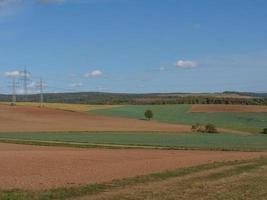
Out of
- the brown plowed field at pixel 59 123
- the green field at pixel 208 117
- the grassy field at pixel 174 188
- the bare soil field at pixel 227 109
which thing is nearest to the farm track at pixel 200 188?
the grassy field at pixel 174 188

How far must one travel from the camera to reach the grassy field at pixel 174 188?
18.6m

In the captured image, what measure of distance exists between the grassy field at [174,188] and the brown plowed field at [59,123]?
59.5m

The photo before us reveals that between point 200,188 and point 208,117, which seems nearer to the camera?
point 200,188

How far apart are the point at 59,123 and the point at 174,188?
78.3m

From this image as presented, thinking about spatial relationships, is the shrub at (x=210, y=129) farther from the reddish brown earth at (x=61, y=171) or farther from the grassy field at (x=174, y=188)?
the grassy field at (x=174, y=188)

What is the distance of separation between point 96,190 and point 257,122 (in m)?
→ 96.5

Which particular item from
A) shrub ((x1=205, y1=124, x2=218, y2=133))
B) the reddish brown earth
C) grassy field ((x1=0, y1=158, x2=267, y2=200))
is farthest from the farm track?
shrub ((x1=205, y1=124, x2=218, y2=133))

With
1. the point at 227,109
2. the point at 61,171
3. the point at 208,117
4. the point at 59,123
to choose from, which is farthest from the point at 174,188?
the point at 227,109

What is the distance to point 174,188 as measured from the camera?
21.0 metres

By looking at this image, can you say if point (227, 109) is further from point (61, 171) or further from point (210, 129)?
point (61, 171)

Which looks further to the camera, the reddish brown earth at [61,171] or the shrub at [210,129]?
the shrub at [210,129]

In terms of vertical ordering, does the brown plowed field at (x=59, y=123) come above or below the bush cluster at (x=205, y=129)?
above

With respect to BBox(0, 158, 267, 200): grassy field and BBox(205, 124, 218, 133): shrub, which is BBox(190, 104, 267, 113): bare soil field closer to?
BBox(205, 124, 218, 133): shrub

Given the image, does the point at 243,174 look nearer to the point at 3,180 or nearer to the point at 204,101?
the point at 3,180
